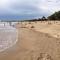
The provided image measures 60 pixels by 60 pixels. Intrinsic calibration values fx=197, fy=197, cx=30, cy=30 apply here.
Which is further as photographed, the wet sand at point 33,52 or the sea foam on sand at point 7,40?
the sea foam on sand at point 7,40

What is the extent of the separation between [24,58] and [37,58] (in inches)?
25.0

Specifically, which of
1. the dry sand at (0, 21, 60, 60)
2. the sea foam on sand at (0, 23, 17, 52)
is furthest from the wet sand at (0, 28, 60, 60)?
the sea foam on sand at (0, 23, 17, 52)

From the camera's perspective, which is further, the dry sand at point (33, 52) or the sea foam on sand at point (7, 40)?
the sea foam on sand at point (7, 40)

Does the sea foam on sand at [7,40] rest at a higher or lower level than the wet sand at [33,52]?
lower

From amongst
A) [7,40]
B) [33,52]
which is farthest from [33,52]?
[7,40]

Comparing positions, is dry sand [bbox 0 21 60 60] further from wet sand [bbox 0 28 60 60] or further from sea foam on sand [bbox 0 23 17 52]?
sea foam on sand [bbox 0 23 17 52]

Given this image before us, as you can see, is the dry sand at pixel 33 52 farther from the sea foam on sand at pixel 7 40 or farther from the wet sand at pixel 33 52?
the sea foam on sand at pixel 7 40

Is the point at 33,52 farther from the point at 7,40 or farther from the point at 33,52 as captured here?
the point at 7,40

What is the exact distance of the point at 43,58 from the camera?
8.91m

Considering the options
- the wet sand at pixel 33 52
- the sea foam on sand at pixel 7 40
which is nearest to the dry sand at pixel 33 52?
the wet sand at pixel 33 52

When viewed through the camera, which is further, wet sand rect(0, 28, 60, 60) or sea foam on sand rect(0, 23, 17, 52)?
sea foam on sand rect(0, 23, 17, 52)

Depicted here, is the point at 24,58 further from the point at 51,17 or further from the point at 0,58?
the point at 51,17

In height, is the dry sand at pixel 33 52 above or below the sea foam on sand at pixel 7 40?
above

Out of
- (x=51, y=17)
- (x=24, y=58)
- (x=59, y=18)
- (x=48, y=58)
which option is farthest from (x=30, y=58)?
(x=51, y=17)
